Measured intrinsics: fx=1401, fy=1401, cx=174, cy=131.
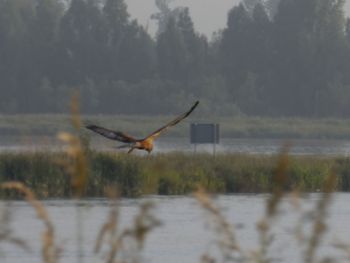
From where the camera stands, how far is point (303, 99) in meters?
92.1

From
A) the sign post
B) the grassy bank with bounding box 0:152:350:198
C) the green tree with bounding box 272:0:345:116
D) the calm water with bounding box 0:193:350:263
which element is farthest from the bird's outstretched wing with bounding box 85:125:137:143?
the green tree with bounding box 272:0:345:116

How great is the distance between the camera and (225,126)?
7775 cm

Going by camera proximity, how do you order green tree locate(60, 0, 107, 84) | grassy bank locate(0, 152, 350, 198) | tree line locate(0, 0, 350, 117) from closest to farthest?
grassy bank locate(0, 152, 350, 198) → tree line locate(0, 0, 350, 117) → green tree locate(60, 0, 107, 84)

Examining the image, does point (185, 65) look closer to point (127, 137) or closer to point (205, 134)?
point (205, 134)

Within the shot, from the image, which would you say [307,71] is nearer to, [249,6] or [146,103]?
[146,103]

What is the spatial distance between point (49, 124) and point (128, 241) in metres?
66.7

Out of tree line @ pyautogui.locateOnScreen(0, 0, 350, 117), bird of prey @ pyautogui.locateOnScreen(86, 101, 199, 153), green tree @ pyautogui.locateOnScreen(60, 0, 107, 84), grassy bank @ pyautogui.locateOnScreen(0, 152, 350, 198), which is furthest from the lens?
green tree @ pyautogui.locateOnScreen(60, 0, 107, 84)

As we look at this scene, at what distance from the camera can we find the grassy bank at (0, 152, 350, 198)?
22.0 metres

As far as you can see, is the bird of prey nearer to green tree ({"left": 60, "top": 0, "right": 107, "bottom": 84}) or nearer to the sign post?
the sign post

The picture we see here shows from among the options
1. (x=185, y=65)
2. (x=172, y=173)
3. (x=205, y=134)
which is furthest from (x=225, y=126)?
(x=172, y=173)

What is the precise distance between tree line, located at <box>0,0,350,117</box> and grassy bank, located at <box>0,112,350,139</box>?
9079 mm

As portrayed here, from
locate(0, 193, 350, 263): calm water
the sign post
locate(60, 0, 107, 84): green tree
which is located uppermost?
locate(60, 0, 107, 84): green tree

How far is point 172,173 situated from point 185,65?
7049 centimetres

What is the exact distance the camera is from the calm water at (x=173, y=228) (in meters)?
14.3
